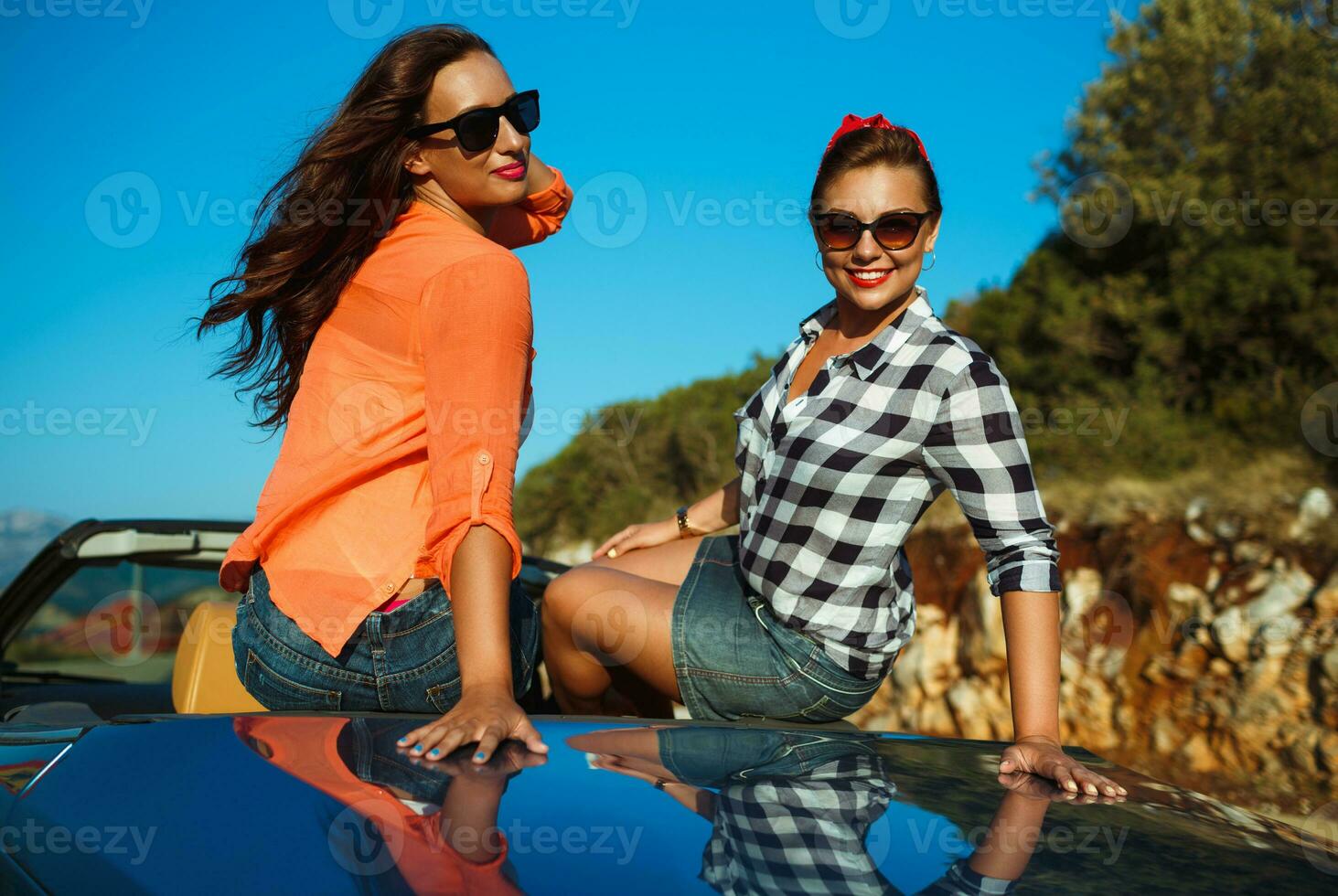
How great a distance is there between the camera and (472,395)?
6.13 feet

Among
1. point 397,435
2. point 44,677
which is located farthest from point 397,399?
point 44,677

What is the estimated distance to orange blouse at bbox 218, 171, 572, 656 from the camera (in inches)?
73.0

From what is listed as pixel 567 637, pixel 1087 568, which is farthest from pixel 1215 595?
pixel 567 637

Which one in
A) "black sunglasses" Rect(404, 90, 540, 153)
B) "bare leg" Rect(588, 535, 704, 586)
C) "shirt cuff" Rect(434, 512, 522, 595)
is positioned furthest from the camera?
"bare leg" Rect(588, 535, 704, 586)

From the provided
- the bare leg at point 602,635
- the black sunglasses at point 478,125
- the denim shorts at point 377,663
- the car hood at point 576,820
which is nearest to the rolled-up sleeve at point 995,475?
the car hood at point 576,820

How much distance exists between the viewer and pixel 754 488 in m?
2.56

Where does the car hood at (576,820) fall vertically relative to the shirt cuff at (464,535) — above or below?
below

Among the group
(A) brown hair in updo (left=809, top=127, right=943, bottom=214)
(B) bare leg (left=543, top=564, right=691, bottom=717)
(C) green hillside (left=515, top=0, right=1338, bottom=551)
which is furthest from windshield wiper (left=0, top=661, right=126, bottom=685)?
(C) green hillside (left=515, top=0, right=1338, bottom=551)

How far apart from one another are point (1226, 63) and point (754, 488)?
1193 cm

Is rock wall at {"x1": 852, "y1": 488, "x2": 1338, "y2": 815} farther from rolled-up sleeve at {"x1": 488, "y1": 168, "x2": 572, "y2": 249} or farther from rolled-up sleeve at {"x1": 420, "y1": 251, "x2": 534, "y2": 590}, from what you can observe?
rolled-up sleeve at {"x1": 420, "y1": 251, "x2": 534, "y2": 590}

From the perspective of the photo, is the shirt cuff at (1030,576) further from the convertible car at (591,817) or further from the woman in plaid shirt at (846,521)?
the convertible car at (591,817)

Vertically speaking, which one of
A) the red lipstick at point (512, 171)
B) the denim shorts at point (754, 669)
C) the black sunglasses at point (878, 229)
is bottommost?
the denim shorts at point (754, 669)

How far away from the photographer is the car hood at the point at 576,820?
1.04m

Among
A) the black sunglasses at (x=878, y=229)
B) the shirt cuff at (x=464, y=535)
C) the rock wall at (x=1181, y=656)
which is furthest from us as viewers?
the rock wall at (x=1181, y=656)
